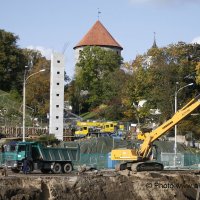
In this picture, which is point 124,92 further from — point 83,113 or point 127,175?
point 127,175

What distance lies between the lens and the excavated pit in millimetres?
31375

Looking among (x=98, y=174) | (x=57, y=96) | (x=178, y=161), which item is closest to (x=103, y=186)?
(x=98, y=174)

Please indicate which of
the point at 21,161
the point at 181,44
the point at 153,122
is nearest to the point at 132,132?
the point at 153,122

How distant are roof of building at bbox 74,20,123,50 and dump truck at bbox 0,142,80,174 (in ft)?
327

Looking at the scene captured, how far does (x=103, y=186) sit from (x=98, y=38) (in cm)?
11131

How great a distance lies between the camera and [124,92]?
95062 mm

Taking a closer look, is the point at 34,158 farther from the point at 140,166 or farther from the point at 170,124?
the point at 170,124

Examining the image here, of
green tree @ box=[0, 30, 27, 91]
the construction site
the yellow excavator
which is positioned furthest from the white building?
green tree @ box=[0, 30, 27, 91]

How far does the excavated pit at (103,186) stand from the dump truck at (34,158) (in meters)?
5.96

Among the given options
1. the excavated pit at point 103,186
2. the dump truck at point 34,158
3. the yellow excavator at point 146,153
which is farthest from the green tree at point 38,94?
the excavated pit at point 103,186

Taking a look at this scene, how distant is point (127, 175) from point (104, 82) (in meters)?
69.2

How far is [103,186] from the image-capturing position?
113 feet

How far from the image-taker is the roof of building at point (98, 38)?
142125 mm

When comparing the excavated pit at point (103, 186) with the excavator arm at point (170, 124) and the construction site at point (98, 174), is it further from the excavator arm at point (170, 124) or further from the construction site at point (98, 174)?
the excavator arm at point (170, 124)
